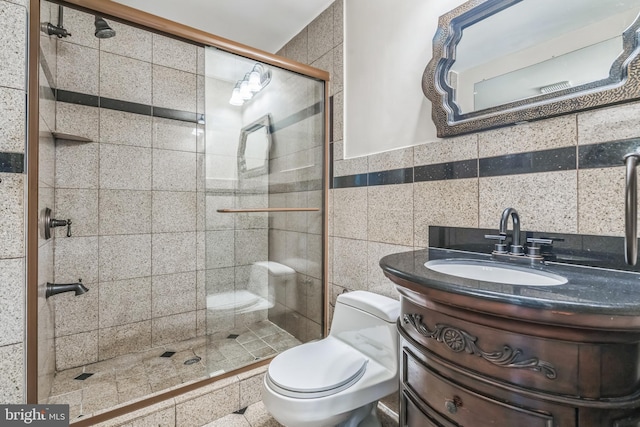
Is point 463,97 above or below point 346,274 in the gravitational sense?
above

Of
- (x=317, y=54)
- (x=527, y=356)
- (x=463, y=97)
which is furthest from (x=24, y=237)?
(x=317, y=54)

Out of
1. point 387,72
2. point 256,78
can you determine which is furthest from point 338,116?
point 256,78

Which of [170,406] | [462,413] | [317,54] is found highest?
[317,54]

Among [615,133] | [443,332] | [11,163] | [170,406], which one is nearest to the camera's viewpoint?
[443,332]

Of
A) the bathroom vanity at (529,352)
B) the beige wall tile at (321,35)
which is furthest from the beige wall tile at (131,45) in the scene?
the bathroom vanity at (529,352)

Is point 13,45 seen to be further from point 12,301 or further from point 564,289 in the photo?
point 564,289

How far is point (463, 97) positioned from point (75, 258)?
101 inches

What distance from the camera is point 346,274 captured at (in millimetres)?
2027

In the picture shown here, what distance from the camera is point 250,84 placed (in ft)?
6.72

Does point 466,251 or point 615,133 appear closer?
point 615,133

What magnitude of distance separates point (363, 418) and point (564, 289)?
112 centimetres

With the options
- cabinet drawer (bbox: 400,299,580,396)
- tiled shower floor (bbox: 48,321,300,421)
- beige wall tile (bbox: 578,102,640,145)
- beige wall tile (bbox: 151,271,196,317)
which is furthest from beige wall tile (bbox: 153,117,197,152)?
beige wall tile (bbox: 578,102,640,145)

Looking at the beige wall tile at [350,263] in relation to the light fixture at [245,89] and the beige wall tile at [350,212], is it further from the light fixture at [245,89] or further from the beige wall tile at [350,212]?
the light fixture at [245,89]

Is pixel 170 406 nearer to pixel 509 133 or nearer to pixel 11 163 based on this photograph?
pixel 11 163
